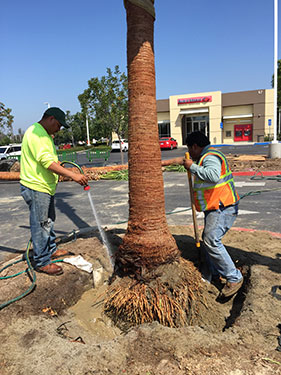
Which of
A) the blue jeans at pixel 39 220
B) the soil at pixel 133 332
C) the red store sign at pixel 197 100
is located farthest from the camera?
the red store sign at pixel 197 100

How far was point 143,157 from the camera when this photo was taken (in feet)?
10.5

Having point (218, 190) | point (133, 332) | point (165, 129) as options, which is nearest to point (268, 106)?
point (165, 129)

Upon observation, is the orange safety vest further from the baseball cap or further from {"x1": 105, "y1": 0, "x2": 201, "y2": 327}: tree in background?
the baseball cap

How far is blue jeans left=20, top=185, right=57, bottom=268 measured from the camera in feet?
11.1

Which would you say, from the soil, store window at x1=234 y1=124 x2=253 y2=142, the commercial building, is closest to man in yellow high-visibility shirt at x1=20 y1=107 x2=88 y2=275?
the soil

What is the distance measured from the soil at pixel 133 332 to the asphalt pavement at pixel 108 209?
5.65ft

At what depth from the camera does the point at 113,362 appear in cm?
207

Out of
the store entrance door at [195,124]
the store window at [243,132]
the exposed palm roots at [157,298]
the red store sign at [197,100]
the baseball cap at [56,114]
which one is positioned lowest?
the exposed palm roots at [157,298]

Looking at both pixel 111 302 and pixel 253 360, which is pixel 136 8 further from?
pixel 253 360

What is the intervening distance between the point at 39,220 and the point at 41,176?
53cm

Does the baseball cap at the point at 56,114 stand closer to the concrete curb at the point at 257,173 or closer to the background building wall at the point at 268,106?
the concrete curb at the point at 257,173

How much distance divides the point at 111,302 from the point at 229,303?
1.34 meters

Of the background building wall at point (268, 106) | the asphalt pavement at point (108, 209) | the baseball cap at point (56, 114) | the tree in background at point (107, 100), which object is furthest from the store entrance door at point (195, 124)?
the baseball cap at point (56, 114)

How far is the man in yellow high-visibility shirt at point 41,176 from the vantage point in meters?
3.27
